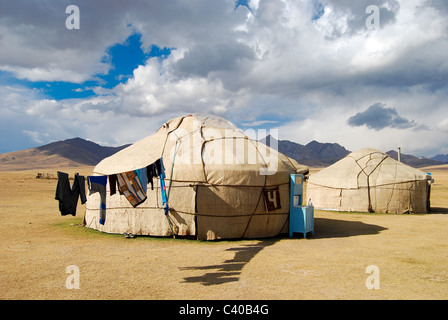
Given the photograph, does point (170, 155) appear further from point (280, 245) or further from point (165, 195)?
point (280, 245)

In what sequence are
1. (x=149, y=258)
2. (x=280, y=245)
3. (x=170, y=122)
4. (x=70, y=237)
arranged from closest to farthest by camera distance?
(x=149, y=258) → (x=280, y=245) → (x=70, y=237) → (x=170, y=122)

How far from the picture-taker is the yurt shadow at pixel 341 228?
399 inches

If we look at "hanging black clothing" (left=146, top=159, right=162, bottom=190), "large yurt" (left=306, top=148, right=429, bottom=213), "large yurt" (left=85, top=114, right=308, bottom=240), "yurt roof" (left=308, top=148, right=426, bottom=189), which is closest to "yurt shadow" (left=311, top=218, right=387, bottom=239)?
"large yurt" (left=85, top=114, right=308, bottom=240)

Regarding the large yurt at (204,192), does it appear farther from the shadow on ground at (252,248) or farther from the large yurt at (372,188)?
the large yurt at (372,188)

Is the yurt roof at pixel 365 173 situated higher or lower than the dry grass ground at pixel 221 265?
higher

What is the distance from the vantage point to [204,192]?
863cm

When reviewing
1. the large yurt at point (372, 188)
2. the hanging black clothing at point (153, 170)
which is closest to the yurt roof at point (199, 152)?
the hanging black clothing at point (153, 170)

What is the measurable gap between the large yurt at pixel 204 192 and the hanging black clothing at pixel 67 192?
1.10 ft

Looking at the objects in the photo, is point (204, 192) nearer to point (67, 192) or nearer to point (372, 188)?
point (67, 192)

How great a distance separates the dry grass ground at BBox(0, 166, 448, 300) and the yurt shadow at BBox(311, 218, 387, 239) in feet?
0.30

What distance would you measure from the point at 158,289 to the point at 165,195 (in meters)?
3.59

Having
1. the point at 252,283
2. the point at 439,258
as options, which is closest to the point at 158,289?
the point at 252,283

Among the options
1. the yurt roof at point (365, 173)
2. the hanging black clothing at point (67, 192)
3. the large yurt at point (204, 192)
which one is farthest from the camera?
the yurt roof at point (365, 173)

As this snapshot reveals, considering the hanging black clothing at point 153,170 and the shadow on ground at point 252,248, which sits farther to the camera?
the hanging black clothing at point 153,170
